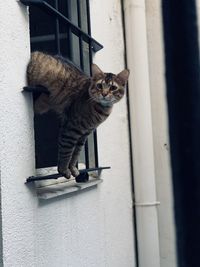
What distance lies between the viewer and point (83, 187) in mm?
2357

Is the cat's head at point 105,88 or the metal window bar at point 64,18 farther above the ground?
the metal window bar at point 64,18

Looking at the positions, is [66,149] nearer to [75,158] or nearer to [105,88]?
[75,158]

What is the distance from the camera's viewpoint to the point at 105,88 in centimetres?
223

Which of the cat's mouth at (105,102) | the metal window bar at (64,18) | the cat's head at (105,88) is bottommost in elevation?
the cat's mouth at (105,102)

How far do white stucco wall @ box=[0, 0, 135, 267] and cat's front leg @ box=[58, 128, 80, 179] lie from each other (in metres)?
0.13

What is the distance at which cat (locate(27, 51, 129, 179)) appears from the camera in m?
2.10

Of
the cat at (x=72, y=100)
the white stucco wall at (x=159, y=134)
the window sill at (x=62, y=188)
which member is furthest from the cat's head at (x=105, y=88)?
the white stucco wall at (x=159, y=134)

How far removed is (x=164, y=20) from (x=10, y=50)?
3.90 ft

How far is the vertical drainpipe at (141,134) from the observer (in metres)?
3.47

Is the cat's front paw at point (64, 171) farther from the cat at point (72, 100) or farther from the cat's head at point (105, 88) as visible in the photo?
the cat's head at point (105, 88)

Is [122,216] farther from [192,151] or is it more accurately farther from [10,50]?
[192,151]

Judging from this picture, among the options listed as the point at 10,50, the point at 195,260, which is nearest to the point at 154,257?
the point at 10,50

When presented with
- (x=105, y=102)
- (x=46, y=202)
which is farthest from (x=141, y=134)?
(x=46, y=202)

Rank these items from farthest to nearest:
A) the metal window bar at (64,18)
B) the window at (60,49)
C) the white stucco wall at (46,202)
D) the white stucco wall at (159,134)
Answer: the white stucco wall at (159,134) → the window at (60,49) → the metal window bar at (64,18) → the white stucco wall at (46,202)
